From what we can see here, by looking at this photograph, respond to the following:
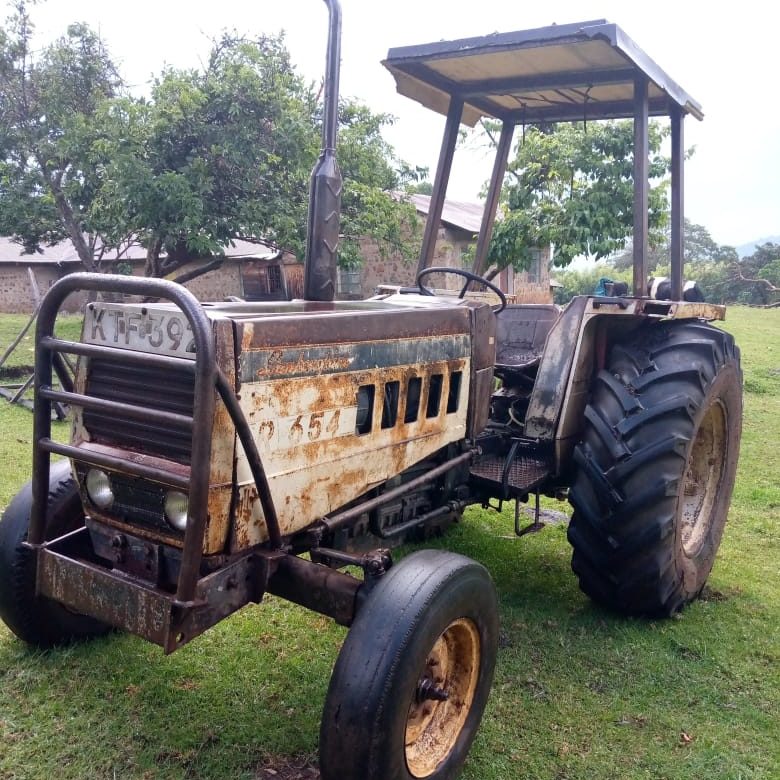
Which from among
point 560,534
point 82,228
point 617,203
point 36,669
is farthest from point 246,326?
point 82,228

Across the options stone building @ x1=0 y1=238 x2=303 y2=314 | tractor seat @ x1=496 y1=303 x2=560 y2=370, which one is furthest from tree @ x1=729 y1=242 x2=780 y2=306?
tractor seat @ x1=496 y1=303 x2=560 y2=370

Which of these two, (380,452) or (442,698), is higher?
(380,452)

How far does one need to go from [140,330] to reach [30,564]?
1340 millimetres

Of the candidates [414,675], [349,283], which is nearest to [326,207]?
[414,675]

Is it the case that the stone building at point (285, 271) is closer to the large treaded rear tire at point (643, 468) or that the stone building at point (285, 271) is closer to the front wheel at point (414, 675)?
the large treaded rear tire at point (643, 468)

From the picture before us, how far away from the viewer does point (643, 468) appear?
3566mm

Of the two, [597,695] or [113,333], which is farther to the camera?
[597,695]

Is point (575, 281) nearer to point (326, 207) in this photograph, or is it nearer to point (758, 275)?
point (758, 275)

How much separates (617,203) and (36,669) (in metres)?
9.47

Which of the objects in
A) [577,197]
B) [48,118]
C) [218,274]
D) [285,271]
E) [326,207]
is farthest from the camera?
[218,274]

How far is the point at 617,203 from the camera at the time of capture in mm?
10594

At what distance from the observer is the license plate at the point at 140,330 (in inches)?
93.6

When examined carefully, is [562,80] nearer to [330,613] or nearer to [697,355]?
[697,355]

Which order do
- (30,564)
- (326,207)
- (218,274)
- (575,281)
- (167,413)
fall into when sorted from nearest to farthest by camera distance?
(167,413) < (30,564) < (326,207) < (218,274) < (575,281)
